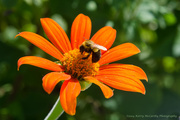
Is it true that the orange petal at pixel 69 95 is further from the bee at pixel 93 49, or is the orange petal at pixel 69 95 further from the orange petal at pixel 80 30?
the orange petal at pixel 80 30

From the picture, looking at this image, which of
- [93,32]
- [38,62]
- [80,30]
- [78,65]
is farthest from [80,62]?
[93,32]

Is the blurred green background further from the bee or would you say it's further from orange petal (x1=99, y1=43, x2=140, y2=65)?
the bee

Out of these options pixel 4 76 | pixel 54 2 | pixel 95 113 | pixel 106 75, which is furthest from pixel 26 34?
pixel 95 113

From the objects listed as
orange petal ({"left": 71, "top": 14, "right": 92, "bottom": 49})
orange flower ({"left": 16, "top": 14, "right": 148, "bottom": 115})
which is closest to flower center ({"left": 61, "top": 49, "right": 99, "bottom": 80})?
orange flower ({"left": 16, "top": 14, "right": 148, "bottom": 115})

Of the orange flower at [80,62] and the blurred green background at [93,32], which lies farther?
the blurred green background at [93,32]

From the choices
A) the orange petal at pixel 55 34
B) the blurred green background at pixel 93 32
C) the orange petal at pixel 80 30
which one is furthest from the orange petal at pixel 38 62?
the blurred green background at pixel 93 32

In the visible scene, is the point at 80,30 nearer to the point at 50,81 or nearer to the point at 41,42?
the point at 41,42
